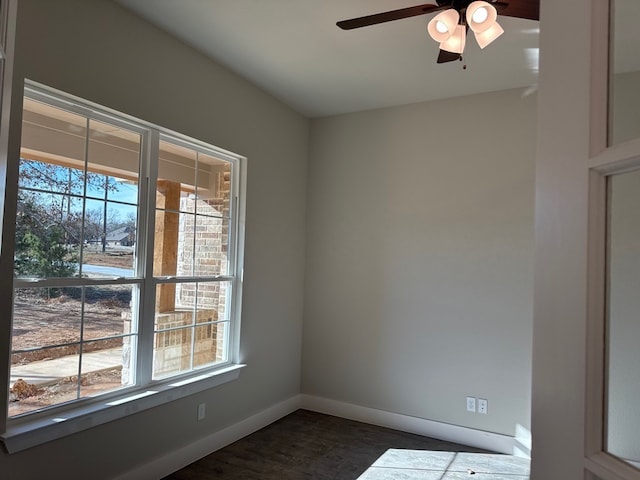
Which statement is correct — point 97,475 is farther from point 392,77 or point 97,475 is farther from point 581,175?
point 392,77

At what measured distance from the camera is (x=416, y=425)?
12.0ft

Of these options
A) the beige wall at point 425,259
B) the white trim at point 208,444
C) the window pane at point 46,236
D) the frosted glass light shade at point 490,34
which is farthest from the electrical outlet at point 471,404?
the window pane at point 46,236

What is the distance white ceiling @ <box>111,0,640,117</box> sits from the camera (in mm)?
2461

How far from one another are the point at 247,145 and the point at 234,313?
A: 1.35 m

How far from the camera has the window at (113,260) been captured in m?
2.15

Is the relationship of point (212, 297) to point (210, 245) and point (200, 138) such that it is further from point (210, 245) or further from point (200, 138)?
point (200, 138)

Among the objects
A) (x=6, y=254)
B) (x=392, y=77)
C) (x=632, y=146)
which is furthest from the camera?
(x=392, y=77)

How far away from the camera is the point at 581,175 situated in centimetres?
59

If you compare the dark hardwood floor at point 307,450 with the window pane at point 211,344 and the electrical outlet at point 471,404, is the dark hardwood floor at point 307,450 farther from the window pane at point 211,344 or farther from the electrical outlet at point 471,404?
the window pane at point 211,344

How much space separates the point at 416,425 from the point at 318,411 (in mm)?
939

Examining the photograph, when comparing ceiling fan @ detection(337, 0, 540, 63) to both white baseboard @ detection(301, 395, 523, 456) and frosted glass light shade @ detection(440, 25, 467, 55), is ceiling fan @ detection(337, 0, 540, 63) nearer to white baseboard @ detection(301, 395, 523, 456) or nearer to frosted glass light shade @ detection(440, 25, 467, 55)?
frosted glass light shade @ detection(440, 25, 467, 55)

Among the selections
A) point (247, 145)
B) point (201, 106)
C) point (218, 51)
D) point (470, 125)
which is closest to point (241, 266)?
point (247, 145)

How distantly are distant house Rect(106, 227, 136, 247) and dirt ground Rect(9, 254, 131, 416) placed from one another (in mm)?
77

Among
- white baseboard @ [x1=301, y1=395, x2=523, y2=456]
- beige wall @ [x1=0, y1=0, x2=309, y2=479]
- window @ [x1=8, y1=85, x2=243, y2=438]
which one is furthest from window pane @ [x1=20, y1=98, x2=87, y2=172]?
white baseboard @ [x1=301, y1=395, x2=523, y2=456]
